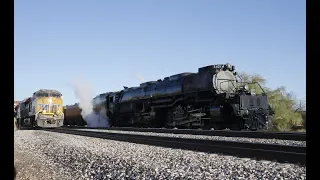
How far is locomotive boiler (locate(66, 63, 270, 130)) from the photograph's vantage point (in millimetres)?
19500

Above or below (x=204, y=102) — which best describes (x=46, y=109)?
below

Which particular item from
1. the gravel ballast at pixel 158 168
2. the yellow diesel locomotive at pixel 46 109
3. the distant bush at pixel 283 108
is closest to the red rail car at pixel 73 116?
the yellow diesel locomotive at pixel 46 109

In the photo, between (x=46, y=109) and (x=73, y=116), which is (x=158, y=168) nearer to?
(x=46, y=109)

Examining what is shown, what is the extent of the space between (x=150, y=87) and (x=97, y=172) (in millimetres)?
19364

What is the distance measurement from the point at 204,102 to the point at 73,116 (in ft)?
76.7

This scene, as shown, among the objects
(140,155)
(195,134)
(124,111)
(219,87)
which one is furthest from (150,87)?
(140,155)

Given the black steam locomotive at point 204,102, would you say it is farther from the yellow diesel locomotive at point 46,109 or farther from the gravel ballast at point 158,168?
the gravel ballast at point 158,168

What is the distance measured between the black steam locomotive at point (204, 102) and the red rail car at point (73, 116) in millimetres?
13029

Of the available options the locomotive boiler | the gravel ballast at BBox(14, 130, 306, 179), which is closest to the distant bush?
Result: the locomotive boiler

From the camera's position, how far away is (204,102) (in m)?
21.1

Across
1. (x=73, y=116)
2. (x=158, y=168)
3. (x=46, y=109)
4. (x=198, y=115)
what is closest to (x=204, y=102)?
(x=198, y=115)

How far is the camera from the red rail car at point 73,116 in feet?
128

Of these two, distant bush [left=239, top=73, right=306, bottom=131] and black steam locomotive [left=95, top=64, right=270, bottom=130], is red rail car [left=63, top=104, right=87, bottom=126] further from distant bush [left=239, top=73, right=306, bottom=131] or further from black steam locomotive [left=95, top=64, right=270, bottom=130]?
distant bush [left=239, top=73, right=306, bottom=131]
